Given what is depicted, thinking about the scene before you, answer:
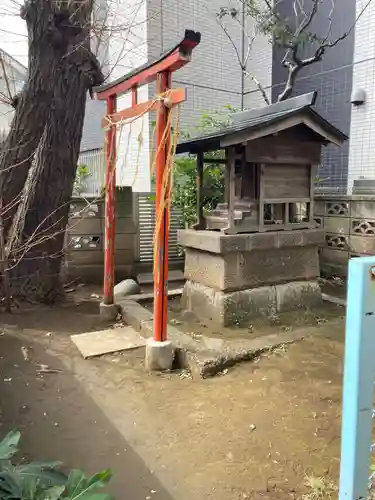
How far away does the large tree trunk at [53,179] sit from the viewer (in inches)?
256

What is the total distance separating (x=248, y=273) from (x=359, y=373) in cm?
404

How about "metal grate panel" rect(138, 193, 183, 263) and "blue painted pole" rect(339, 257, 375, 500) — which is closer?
"blue painted pole" rect(339, 257, 375, 500)

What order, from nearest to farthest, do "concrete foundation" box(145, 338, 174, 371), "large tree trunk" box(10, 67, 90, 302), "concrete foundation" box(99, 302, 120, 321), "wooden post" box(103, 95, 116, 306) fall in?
1. "concrete foundation" box(145, 338, 174, 371)
2. "wooden post" box(103, 95, 116, 306)
3. "concrete foundation" box(99, 302, 120, 321)
4. "large tree trunk" box(10, 67, 90, 302)

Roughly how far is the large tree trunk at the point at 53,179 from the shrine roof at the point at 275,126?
2.11 metres

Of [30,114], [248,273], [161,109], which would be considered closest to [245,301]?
[248,273]

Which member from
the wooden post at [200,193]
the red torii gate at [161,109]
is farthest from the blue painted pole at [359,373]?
the wooden post at [200,193]

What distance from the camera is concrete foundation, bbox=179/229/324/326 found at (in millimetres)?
5414

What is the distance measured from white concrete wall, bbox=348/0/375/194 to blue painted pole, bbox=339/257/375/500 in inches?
293

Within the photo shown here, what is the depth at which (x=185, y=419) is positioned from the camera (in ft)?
11.4

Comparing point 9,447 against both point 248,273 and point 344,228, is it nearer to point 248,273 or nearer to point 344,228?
point 248,273

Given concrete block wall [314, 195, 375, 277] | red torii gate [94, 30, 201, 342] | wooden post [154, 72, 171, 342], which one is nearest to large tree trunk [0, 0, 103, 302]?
red torii gate [94, 30, 201, 342]

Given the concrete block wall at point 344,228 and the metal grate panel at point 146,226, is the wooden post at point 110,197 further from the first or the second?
the concrete block wall at point 344,228

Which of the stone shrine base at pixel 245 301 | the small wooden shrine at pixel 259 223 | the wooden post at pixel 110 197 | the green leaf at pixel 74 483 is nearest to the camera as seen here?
the green leaf at pixel 74 483

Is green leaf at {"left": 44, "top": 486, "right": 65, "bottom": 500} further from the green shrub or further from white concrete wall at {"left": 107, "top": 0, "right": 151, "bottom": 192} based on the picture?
white concrete wall at {"left": 107, "top": 0, "right": 151, "bottom": 192}
